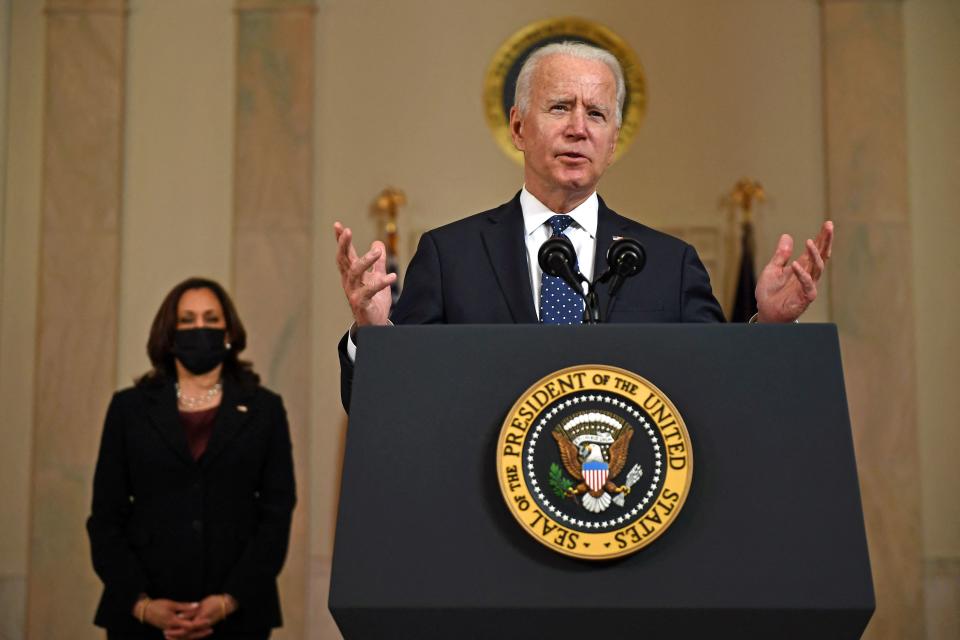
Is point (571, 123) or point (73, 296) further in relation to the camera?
point (73, 296)

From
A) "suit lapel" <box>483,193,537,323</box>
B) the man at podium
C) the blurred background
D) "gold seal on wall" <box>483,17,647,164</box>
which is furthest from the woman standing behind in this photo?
"gold seal on wall" <box>483,17,647,164</box>

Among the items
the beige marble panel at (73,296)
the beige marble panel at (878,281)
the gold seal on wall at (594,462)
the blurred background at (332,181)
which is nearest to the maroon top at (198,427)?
the blurred background at (332,181)

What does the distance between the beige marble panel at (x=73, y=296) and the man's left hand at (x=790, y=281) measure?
5.76 m

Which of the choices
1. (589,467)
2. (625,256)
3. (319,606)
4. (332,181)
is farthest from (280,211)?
(589,467)

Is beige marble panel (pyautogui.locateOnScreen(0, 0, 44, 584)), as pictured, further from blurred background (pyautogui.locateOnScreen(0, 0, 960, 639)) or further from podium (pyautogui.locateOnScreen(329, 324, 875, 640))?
podium (pyautogui.locateOnScreen(329, 324, 875, 640))

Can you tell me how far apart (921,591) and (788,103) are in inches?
123

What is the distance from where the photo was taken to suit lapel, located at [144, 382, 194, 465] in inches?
178

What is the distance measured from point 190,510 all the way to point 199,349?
0.69m

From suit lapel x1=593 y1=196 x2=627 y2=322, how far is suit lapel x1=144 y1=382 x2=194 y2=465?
7.95ft

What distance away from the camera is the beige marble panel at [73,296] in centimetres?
711

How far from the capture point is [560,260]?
6.58 feet

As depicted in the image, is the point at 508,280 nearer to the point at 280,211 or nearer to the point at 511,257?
the point at 511,257

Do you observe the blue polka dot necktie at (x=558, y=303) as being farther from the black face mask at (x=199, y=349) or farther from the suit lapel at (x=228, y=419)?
the black face mask at (x=199, y=349)

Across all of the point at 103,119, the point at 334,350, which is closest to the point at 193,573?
the point at 334,350
